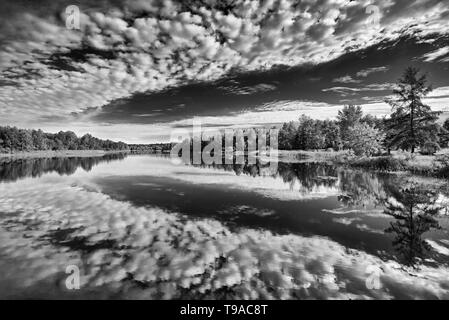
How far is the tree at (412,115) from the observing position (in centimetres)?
4078

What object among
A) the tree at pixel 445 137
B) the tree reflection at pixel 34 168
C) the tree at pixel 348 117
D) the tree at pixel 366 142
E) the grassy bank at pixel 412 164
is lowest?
the tree reflection at pixel 34 168

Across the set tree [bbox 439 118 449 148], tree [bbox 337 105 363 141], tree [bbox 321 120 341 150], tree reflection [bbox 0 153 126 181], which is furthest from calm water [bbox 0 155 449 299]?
tree [bbox 321 120 341 150]

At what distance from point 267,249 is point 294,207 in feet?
22.8

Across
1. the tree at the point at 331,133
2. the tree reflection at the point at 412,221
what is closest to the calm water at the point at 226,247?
the tree reflection at the point at 412,221

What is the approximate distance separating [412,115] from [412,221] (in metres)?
37.7

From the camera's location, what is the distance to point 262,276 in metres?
7.16

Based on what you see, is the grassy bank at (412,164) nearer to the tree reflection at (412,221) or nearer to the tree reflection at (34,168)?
the tree reflection at (412,221)

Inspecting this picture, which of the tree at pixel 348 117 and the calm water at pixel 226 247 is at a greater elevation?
the tree at pixel 348 117

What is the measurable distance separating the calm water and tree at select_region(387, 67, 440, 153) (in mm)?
29229

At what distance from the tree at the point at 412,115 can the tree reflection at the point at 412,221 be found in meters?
26.9

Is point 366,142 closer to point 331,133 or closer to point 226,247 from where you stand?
point 226,247

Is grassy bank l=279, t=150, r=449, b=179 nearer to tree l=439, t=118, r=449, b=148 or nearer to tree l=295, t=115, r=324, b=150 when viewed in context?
tree l=439, t=118, r=449, b=148

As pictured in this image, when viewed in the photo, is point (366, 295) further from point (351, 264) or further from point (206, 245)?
point (206, 245)

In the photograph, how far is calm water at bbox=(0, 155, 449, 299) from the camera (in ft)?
21.6
